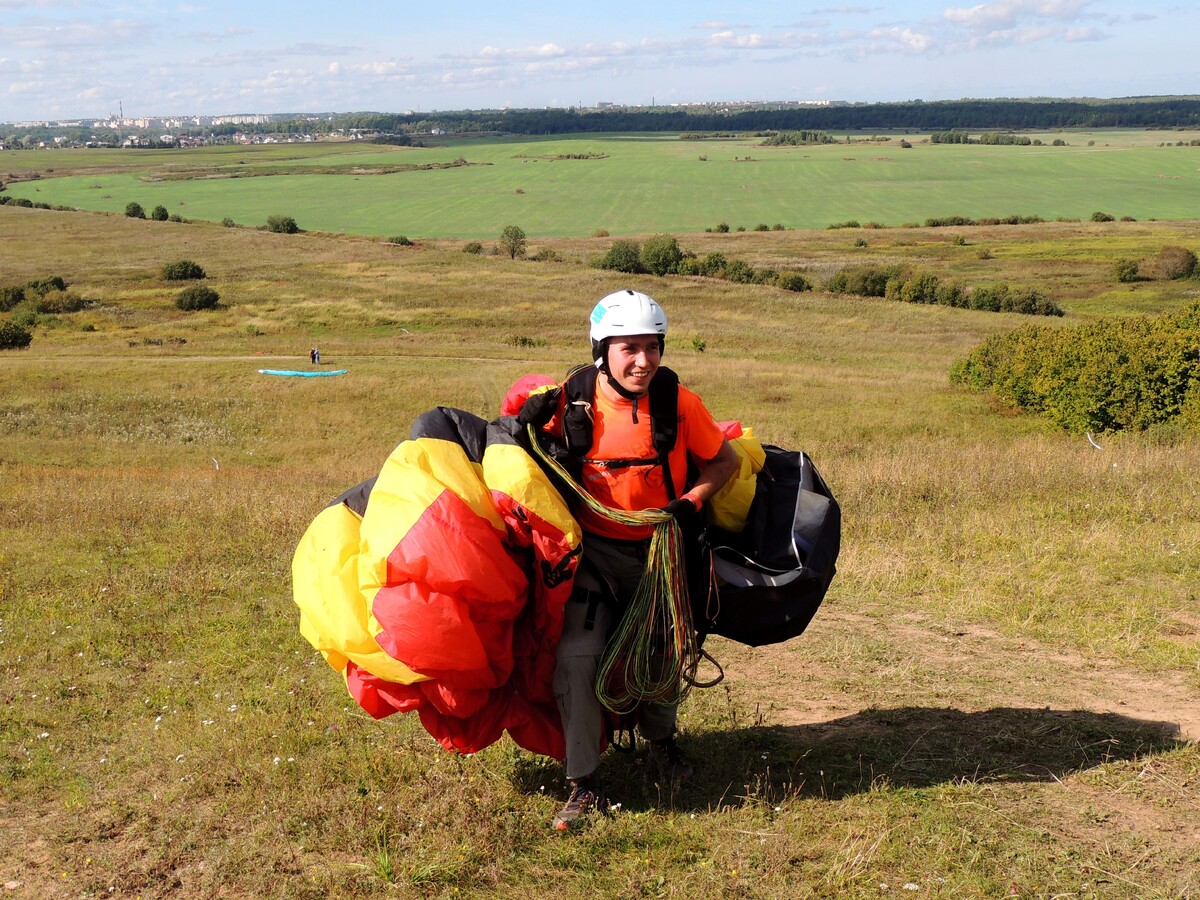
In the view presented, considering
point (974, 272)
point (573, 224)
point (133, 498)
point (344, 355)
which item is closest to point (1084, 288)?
point (974, 272)

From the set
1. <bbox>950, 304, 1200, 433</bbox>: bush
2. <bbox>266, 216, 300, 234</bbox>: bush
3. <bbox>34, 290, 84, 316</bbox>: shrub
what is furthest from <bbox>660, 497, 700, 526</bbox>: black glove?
<bbox>266, 216, 300, 234</bbox>: bush

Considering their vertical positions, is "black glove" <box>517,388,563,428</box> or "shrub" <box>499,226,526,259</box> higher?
"black glove" <box>517,388,563,428</box>

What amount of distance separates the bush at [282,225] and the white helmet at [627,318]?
115 meters

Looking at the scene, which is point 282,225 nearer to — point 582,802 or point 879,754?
point 879,754

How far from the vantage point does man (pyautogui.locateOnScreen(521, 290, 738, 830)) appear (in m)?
5.01

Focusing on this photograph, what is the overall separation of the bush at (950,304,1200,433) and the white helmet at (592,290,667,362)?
18.0 meters

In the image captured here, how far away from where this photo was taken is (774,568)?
17.5 feet

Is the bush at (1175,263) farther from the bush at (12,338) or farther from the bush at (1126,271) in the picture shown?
the bush at (12,338)

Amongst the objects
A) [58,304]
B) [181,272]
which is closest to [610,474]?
[58,304]

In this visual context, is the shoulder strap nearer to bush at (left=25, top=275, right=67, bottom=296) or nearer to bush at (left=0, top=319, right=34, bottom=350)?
bush at (left=0, top=319, right=34, bottom=350)

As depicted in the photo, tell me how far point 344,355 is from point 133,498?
111 ft

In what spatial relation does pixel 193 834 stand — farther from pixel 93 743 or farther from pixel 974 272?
pixel 974 272

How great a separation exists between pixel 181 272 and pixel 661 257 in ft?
125

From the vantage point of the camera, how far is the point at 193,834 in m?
5.07
